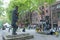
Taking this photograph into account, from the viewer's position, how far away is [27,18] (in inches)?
3351

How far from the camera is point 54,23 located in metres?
60.5

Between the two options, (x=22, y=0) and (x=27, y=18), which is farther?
(x=27, y=18)

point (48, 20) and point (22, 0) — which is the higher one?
point (22, 0)

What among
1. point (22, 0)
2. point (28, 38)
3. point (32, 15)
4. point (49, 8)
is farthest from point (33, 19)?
point (28, 38)

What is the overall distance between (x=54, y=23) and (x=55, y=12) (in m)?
3.31

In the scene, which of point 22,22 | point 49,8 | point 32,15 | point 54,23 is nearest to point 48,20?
point 54,23

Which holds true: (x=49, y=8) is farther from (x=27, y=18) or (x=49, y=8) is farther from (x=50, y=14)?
(x=27, y=18)

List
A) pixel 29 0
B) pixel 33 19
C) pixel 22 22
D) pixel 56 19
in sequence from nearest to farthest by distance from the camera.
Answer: pixel 29 0
pixel 56 19
pixel 22 22
pixel 33 19

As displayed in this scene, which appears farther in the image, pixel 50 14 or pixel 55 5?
pixel 50 14

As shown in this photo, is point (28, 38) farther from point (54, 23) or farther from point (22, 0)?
point (54, 23)

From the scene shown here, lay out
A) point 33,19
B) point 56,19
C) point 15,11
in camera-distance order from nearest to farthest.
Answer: point 15,11 → point 56,19 → point 33,19

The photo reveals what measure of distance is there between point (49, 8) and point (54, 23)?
7693 mm

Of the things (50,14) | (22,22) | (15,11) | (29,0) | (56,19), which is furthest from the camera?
(22,22)

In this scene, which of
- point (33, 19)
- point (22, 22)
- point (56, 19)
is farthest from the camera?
point (33, 19)
